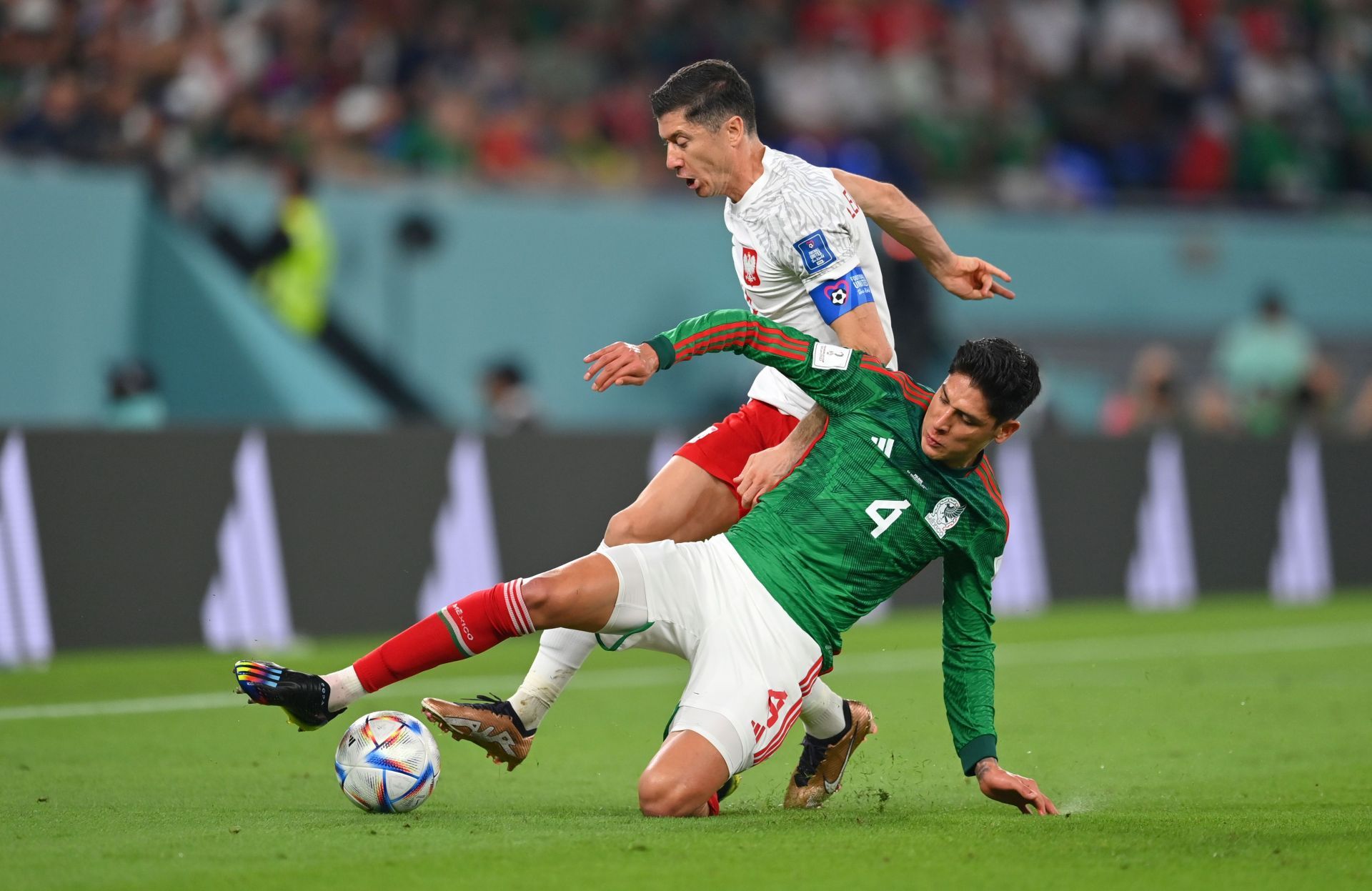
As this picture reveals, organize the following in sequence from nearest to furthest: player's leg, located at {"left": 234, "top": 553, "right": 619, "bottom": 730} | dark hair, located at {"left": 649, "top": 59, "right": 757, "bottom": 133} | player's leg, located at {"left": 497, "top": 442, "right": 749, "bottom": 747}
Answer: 1. player's leg, located at {"left": 234, "top": 553, "right": 619, "bottom": 730}
2. player's leg, located at {"left": 497, "top": 442, "right": 749, "bottom": 747}
3. dark hair, located at {"left": 649, "top": 59, "right": 757, "bottom": 133}

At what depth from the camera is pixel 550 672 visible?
22.3ft

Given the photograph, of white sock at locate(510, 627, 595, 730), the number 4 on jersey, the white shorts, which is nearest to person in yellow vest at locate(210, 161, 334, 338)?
white sock at locate(510, 627, 595, 730)

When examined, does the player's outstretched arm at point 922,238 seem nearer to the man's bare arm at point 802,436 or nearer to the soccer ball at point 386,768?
the man's bare arm at point 802,436

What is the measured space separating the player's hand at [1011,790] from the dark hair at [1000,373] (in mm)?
1142

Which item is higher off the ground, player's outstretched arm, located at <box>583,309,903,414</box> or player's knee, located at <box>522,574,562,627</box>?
player's outstretched arm, located at <box>583,309,903,414</box>

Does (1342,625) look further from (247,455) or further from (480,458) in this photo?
(247,455)

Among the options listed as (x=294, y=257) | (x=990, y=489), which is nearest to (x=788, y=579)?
(x=990, y=489)

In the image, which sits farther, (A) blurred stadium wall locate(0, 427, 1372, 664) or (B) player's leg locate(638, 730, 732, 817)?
(A) blurred stadium wall locate(0, 427, 1372, 664)

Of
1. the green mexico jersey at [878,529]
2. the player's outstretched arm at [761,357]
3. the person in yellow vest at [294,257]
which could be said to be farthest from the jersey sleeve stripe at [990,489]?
the person in yellow vest at [294,257]

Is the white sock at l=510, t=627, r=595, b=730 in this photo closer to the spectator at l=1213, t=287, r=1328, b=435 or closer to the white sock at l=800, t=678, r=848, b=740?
the white sock at l=800, t=678, r=848, b=740

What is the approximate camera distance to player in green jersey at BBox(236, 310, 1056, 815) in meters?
5.99

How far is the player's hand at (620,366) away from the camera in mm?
5758

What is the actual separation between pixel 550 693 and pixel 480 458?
6.72 metres

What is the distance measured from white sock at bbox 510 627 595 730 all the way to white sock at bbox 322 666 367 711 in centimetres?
81
